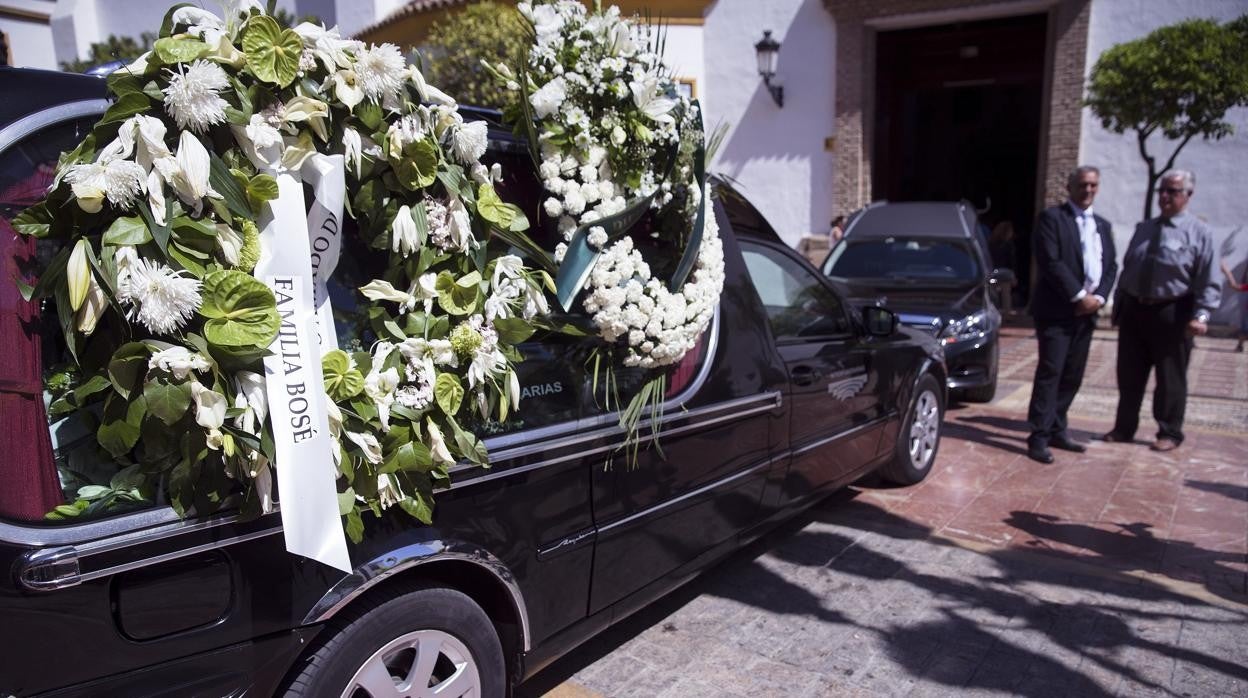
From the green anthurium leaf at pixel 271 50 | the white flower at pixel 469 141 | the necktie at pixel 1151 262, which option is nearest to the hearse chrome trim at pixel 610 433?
the white flower at pixel 469 141

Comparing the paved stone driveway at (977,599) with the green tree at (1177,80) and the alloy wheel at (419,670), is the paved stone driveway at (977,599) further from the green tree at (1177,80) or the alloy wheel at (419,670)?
the green tree at (1177,80)

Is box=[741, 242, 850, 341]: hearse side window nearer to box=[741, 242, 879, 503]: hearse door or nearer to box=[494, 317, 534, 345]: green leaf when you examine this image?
box=[741, 242, 879, 503]: hearse door

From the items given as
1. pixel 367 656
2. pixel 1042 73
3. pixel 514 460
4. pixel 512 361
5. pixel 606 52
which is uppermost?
pixel 1042 73

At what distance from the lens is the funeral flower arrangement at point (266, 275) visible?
1762 millimetres

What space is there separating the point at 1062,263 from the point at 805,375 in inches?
117

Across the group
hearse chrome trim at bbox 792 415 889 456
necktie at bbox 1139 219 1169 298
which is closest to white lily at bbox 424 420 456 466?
hearse chrome trim at bbox 792 415 889 456

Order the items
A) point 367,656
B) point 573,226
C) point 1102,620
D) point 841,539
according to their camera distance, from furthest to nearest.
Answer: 1. point 841,539
2. point 1102,620
3. point 573,226
4. point 367,656

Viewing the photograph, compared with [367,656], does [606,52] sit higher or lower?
higher

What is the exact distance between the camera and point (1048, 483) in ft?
18.1

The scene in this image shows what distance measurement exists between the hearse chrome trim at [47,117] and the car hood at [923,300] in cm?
578

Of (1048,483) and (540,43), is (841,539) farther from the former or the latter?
(540,43)

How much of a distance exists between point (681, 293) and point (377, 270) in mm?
1076

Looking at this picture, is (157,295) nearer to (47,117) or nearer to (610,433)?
(47,117)

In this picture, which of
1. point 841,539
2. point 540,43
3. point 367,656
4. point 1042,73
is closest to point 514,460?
point 367,656
